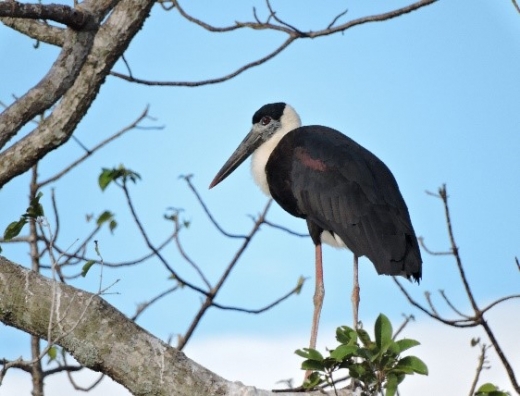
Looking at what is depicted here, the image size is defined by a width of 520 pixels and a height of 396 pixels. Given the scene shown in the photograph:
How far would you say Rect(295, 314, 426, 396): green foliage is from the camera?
155 inches

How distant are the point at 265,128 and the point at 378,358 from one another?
13.1 feet

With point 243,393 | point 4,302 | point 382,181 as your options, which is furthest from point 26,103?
point 382,181

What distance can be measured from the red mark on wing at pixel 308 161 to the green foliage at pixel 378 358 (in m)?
2.63

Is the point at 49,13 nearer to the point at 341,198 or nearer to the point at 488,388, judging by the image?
the point at 341,198

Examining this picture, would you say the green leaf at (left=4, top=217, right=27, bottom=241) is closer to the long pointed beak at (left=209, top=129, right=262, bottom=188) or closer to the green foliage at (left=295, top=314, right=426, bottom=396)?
the green foliage at (left=295, top=314, right=426, bottom=396)

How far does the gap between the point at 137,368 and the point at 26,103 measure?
1523 mm

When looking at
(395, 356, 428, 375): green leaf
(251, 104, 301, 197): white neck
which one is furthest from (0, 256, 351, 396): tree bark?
(251, 104, 301, 197): white neck

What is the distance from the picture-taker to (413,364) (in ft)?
13.1

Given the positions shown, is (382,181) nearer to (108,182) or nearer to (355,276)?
(355,276)

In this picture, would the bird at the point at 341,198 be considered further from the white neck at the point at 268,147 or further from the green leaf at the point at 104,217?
the green leaf at the point at 104,217

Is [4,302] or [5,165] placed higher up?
[5,165]

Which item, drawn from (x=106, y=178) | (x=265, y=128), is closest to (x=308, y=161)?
(x=265, y=128)

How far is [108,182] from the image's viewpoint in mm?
5891

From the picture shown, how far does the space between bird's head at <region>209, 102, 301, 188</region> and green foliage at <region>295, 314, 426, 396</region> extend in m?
3.75
